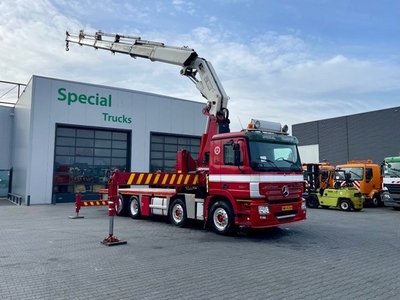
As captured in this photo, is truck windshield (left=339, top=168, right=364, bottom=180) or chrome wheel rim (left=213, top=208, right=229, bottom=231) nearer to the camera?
chrome wheel rim (left=213, top=208, right=229, bottom=231)

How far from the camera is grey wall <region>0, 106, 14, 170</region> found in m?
26.2

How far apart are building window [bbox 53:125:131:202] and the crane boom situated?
657cm

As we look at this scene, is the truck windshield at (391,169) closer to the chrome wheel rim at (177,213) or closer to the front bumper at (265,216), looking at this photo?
the front bumper at (265,216)

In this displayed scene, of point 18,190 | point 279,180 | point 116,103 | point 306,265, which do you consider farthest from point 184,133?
point 306,265

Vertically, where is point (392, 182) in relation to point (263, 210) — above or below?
above

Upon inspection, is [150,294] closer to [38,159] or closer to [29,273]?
[29,273]

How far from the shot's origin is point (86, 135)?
2119cm

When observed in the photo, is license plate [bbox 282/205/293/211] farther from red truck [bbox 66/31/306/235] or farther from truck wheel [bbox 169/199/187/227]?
truck wheel [bbox 169/199/187/227]

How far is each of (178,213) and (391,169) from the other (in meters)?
12.1

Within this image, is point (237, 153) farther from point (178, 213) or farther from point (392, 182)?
point (392, 182)

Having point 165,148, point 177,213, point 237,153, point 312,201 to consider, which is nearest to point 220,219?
point 237,153

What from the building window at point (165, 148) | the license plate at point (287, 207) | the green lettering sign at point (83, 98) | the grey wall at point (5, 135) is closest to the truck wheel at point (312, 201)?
the building window at point (165, 148)

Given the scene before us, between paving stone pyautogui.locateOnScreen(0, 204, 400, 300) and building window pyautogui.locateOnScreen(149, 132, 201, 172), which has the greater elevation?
building window pyautogui.locateOnScreen(149, 132, 201, 172)

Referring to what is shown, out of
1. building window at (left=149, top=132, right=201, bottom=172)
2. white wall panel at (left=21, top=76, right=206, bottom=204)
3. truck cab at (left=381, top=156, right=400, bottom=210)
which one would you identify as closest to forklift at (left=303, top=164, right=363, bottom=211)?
truck cab at (left=381, top=156, right=400, bottom=210)
